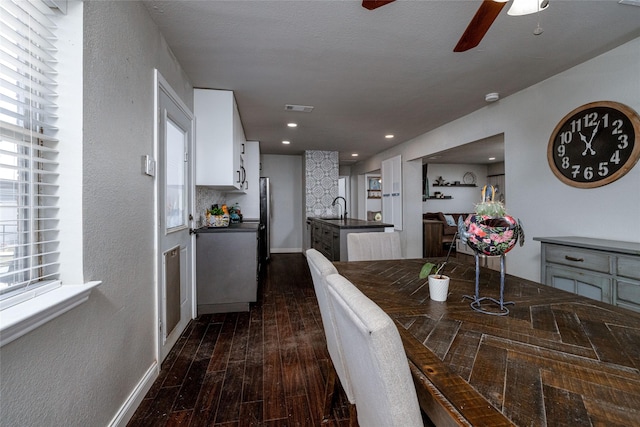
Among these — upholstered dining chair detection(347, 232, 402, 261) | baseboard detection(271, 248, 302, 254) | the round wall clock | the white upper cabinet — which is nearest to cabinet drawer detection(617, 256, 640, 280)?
Result: the round wall clock

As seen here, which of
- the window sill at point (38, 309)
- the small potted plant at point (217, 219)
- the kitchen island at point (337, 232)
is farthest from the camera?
the kitchen island at point (337, 232)

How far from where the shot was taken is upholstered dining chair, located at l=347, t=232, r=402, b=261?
2.39 metres

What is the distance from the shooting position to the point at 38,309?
0.88 meters

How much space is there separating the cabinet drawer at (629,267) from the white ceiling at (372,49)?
1626 millimetres

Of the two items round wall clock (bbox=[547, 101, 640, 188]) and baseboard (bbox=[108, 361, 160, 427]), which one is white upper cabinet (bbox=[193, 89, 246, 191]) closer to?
baseboard (bbox=[108, 361, 160, 427])

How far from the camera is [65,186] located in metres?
1.13

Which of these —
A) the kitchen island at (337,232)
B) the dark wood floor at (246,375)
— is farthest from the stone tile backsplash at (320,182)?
the dark wood floor at (246,375)

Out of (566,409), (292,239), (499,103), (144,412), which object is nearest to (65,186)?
(144,412)

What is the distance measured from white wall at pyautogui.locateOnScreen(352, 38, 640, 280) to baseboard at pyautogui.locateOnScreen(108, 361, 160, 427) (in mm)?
3571

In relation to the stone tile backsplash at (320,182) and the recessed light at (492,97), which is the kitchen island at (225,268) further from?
the stone tile backsplash at (320,182)

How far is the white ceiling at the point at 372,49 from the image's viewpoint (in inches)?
70.1

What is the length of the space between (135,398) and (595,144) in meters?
3.86

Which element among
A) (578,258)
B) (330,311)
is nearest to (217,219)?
(330,311)

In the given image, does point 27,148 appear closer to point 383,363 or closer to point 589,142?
point 383,363
